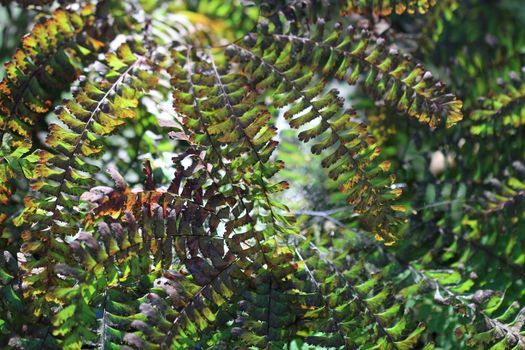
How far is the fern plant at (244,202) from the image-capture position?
105cm

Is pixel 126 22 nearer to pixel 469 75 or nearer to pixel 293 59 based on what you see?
pixel 293 59

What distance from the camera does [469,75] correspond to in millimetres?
1677

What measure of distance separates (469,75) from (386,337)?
0.87m

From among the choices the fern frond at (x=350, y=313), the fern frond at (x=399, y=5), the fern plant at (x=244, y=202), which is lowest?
the fern frond at (x=350, y=313)

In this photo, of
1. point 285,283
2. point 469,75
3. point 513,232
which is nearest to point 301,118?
point 285,283

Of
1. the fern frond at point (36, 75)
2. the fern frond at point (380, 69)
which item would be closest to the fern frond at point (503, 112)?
the fern frond at point (380, 69)

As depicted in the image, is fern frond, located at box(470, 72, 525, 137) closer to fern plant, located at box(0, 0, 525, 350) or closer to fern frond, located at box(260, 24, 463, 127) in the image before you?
fern plant, located at box(0, 0, 525, 350)

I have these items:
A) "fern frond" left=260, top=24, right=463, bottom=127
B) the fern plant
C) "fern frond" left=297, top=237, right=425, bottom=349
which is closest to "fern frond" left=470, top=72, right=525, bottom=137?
the fern plant

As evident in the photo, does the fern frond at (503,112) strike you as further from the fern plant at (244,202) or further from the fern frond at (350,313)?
the fern frond at (350,313)

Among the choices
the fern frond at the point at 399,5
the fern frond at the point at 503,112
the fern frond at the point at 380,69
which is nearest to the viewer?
the fern frond at the point at 380,69

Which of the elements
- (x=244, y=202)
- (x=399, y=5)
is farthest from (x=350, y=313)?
(x=399, y=5)

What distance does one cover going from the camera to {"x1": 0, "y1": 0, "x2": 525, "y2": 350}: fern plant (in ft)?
3.43

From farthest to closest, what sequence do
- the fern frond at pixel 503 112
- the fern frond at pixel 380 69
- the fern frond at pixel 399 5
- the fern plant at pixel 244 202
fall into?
the fern frond at pixel 503 112 < the fern frond at pixel 399 5 < the fern frond at pixel 380 69 < the fern plant at pixel 244 202

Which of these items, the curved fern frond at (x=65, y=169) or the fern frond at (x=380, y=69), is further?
the fern frond at (x=380, y=69)
